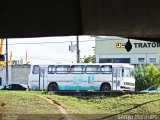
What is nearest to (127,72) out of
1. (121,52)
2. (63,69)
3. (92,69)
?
(92,69)

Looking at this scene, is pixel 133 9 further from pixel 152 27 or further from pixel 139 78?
pixel 139 78

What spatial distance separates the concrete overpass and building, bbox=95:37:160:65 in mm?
54039

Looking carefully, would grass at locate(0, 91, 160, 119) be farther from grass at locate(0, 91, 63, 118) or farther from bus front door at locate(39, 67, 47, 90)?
bus front door at locate(39, 67, 47, 90)

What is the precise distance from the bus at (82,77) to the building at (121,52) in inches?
853

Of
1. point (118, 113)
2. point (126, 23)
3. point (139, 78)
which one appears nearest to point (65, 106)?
point (118, 113)

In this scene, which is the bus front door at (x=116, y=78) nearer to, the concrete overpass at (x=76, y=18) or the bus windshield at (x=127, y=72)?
the bus windshield at (x=127, y=72)

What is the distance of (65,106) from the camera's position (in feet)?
93.4

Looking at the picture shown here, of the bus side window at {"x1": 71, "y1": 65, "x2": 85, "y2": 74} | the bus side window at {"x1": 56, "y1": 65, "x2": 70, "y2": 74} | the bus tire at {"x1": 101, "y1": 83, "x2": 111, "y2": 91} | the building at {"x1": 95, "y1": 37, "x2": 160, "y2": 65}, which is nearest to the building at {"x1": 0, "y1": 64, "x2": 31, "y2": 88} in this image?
the bus side window at {"x1": 56, "y1": 65, "x2": 70, "y2": 74}

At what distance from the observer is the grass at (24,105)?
1038 inches

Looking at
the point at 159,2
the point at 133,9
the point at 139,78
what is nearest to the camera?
the point at 159,2

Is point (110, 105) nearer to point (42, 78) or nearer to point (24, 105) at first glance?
point (24, 105)

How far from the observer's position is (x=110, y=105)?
2814 cm

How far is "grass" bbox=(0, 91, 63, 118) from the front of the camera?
86.5 feet

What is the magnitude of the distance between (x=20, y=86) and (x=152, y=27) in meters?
34.9
